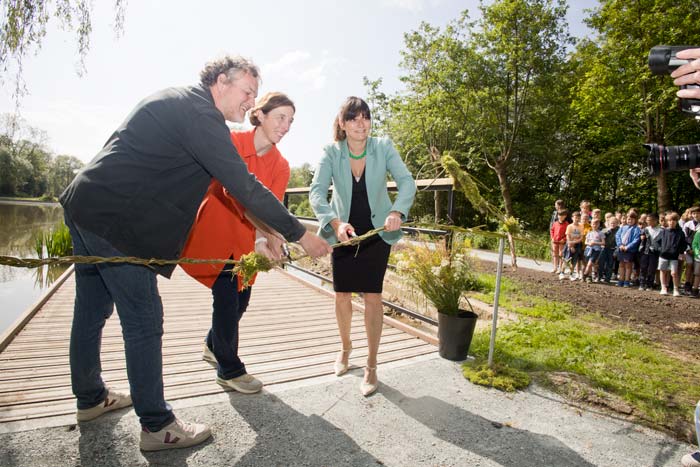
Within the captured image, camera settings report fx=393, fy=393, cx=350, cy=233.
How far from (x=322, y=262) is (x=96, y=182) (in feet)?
26.4

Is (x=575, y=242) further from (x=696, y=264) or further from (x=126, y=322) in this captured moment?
(x=126, y=322)

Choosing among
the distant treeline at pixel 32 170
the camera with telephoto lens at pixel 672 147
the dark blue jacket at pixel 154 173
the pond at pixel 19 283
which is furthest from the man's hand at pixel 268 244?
the distant treeline at pixel 32 170

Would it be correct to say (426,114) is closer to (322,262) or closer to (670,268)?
(322,262)

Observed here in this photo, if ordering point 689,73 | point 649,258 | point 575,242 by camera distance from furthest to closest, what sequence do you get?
1. point 575,242
2. point 649,258
3. point 689,73

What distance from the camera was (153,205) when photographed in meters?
1.66

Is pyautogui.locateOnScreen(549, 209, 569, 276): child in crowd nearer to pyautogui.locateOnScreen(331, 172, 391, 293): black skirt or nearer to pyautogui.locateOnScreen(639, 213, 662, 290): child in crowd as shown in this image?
pyautogui.locateOnScreen(639, 213, 662, 290): child in crowd

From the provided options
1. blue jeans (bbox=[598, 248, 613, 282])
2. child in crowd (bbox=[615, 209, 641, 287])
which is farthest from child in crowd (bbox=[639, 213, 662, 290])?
blue jeans (bbox=[598, 248, 613, 282])

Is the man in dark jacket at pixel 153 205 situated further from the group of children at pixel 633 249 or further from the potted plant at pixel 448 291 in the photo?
the group of children at pixel 633 249

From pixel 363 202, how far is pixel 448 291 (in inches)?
42.4

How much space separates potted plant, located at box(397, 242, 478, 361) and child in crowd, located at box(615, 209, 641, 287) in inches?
271

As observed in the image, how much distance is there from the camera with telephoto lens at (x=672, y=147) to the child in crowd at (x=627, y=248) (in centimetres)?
774

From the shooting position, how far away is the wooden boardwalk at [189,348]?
235 centimetres

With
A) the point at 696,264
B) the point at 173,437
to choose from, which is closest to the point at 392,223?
the point at 173,437

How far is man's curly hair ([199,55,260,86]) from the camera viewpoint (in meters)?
1.79
